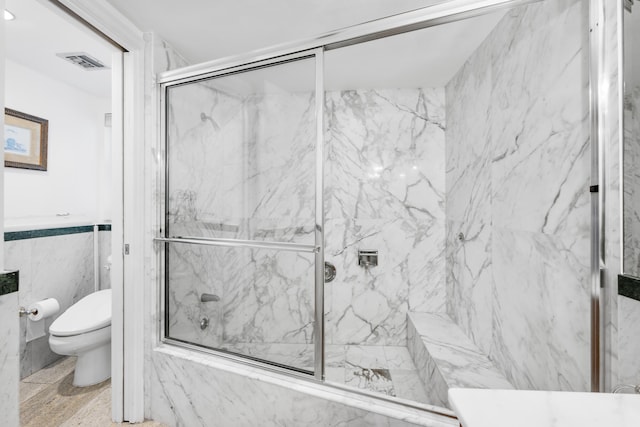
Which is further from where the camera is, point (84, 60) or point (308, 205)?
point (84, 60)

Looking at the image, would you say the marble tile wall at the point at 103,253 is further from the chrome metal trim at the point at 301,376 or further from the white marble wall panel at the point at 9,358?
the white marble wall panel at the point at 9,358

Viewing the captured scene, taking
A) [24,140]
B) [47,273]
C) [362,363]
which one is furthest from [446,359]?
[24,140]

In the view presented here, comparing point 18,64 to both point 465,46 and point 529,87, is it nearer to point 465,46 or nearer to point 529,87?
point 465,46

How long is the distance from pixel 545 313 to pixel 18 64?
3659 millimetres

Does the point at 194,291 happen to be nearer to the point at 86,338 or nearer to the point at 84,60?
the point at 86,338

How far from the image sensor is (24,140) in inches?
89.6

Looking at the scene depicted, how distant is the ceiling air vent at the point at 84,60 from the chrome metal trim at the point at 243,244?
1.47m

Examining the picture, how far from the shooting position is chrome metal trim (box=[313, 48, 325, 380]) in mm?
1429

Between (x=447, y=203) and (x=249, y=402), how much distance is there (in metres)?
1.99

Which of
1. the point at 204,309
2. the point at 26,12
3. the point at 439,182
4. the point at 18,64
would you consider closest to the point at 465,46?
the point at 439,182

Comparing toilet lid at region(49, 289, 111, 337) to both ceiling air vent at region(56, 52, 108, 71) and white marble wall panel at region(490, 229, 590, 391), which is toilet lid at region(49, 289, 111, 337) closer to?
ceiling air vent at region(56, 52, 108, 71)

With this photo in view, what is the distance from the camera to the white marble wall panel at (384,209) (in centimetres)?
253

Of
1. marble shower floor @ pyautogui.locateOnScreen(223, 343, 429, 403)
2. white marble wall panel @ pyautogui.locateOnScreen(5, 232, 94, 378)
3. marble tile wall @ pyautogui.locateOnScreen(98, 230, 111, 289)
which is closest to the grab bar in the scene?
marble shower floor @ pyautogui.locateOnScreen(223, 343, 429, 403)

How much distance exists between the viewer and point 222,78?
1654mm
